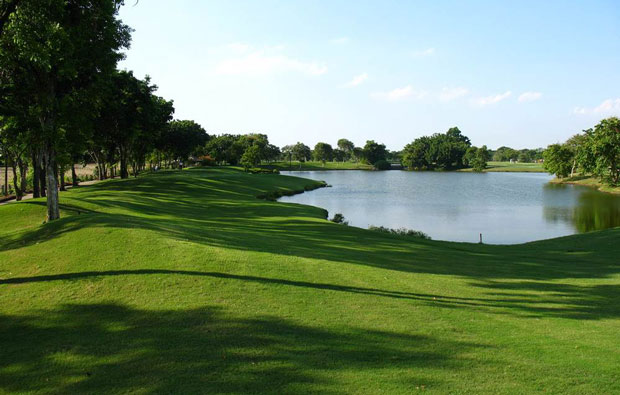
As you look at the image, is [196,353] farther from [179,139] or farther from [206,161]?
[206,161]

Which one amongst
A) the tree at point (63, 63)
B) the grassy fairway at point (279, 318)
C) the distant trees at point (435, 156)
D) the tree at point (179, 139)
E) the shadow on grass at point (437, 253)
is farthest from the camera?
the distant trees at point (435, 156)

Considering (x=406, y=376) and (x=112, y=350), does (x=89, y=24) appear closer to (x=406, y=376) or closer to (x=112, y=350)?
(x=112, y=350)

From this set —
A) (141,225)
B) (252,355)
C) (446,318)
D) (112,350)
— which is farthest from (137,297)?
(446,318)

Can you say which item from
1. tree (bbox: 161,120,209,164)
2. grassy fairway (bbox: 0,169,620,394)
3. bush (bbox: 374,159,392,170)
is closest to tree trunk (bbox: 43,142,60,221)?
grassy fairway (bbox: 0,169,620,394)

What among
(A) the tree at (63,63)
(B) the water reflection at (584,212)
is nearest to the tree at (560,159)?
(B) the water reflection at (584,212)

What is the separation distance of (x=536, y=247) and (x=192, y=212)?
75.2 feet

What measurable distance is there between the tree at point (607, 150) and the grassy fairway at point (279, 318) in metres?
69.6

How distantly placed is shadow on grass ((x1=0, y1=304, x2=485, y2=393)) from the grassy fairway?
0.03 meters

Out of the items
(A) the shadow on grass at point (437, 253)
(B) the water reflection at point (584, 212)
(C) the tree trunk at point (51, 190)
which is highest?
(C) the tree trunk at point (51, 190)

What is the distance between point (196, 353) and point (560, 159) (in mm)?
123590

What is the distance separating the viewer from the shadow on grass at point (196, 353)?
6.67 meters

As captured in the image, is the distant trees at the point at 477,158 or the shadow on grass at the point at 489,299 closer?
the shadow on grass at the point at 489,299

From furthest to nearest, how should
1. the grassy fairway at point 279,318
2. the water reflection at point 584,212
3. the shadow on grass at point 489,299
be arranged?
the water reflection at point 584,212 → the shadow on grass at point 489,299 → the grassy fairway at point 279,318

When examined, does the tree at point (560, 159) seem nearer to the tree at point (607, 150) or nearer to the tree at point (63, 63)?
the tree at point (607, 150)
